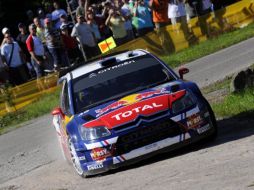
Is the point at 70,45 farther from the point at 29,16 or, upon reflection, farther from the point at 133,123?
the point at 133,123

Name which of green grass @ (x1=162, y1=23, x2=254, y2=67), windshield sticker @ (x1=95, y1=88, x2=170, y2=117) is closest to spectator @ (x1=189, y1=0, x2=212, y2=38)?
green grass @ (x1=162, y1=23, x2=254, y2=67)

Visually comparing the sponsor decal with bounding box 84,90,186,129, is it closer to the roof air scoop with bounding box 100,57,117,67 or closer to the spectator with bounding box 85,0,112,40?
the roof air scoop with bounding box 100,57,117,67

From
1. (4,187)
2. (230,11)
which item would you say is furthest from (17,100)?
(4,187)

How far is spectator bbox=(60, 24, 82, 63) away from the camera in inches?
934

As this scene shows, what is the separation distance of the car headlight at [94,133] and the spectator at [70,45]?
44.8ft

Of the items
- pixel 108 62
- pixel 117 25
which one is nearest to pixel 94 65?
pixel 108 62

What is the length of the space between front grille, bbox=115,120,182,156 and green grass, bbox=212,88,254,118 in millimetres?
2544

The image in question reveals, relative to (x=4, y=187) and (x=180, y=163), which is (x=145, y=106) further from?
(x=4, y=187)

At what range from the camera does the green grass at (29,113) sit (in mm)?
21141

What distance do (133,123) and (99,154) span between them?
63cm

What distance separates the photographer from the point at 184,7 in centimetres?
2578

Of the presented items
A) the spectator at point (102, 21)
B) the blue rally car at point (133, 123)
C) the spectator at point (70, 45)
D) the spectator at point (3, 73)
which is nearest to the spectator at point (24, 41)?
the spectator at point (3, 73)

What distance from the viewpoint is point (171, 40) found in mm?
26016

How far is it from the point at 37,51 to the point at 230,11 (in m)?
7.91
